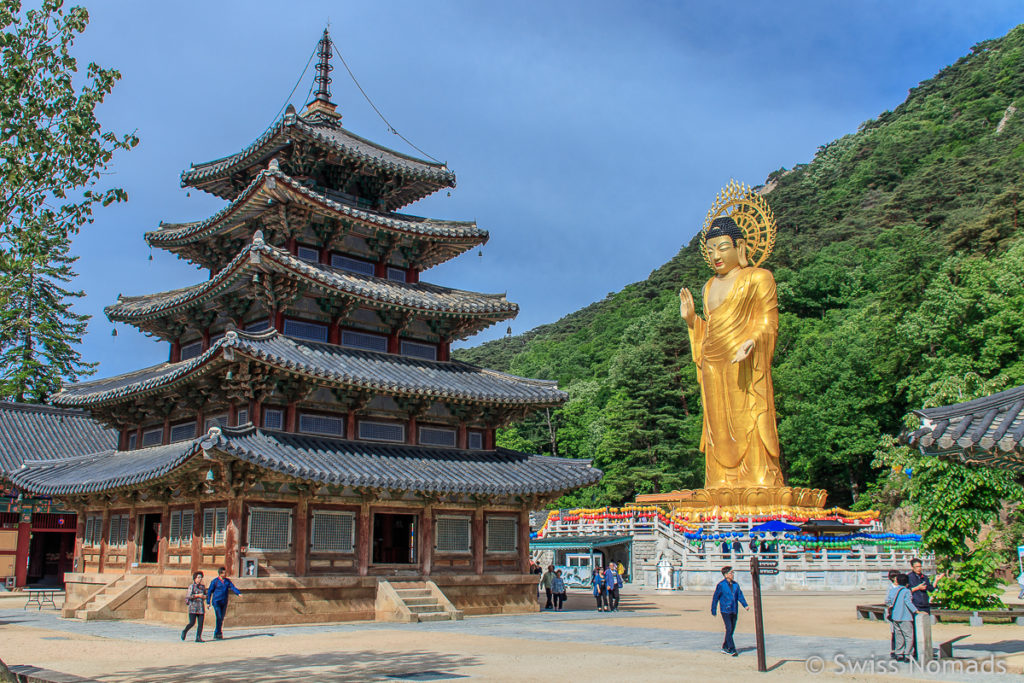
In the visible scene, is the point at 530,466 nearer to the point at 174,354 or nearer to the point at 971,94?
the point at 174,354

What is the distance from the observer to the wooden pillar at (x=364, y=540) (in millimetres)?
22906

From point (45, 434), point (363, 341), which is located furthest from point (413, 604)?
point (45, 434)

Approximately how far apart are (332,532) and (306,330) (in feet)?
19.6

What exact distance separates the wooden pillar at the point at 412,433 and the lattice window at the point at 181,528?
6.29 meters

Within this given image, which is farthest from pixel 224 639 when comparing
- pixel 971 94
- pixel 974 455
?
pixel 971 94

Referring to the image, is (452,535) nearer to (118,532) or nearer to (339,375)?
(339,375)

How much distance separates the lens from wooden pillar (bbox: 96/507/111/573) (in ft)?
84.6

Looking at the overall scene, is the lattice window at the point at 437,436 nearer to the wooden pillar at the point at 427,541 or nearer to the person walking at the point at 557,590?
the wooden pillar at the point at 427,541

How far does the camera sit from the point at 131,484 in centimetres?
2189

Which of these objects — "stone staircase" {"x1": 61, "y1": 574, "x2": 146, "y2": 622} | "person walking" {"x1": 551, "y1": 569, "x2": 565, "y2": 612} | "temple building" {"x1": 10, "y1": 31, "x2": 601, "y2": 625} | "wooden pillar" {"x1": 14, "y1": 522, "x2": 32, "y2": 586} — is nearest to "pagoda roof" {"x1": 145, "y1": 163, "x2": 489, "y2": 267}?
"temple building" {"x1": 10, "y1": 31, "x2": 601, "y2": 625}

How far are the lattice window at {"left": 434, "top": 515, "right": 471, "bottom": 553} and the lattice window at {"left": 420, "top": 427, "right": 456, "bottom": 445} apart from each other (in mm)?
2433

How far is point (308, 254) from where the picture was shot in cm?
2598

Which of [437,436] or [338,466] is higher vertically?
[437,436]

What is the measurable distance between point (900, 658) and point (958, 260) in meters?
40.7
